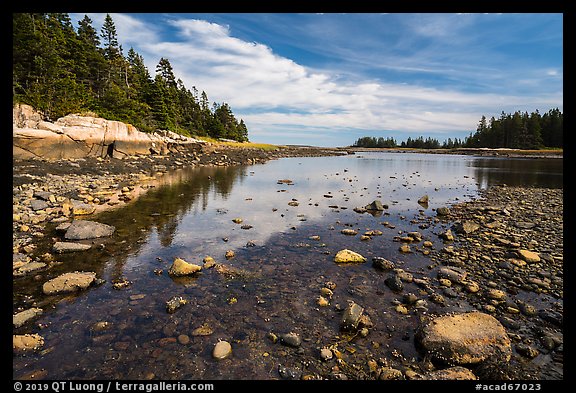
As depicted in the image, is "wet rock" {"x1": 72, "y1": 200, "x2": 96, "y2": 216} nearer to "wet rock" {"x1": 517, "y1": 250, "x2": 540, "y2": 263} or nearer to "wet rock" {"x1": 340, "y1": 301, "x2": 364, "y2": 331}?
"wet rock" {"x1": 340, "y1": 301, "x2": 364, "y2": 331}

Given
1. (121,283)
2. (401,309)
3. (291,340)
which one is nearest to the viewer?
(291,340)

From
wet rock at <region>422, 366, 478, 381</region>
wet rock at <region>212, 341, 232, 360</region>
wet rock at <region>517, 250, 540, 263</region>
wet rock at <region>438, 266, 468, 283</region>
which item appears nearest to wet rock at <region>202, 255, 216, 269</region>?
wet rock at <region>212, 341, 232, 360</region>

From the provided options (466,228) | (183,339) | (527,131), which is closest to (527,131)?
(527,131)

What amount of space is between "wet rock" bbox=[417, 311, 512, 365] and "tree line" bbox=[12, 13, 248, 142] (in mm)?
50090

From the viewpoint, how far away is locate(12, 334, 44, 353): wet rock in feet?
17.5

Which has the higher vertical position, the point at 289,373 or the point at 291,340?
the point at 291,340

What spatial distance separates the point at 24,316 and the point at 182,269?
3801 millimetres

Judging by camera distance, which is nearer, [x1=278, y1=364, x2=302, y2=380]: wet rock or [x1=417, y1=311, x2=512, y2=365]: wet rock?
[x1=278, y1=364, x2=302, y2=380]: wet rock

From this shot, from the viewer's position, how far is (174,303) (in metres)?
7.05

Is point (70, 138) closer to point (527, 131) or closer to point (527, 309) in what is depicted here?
point (527, 309)
